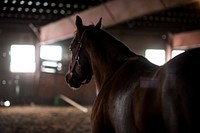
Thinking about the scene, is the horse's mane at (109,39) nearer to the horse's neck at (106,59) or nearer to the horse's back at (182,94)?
the horse's neck at (106,59)

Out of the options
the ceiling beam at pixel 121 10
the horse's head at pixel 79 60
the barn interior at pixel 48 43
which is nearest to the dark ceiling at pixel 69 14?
the barn interior at pixel 48 43

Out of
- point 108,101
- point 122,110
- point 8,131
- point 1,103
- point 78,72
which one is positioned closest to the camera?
point 122,110

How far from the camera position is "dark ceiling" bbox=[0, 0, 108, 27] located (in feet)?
38.8

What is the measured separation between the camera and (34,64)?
14.3 meters

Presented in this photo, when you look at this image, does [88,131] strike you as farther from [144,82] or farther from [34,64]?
[34,64]

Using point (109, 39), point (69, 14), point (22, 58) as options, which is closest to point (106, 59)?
point (109, 39)

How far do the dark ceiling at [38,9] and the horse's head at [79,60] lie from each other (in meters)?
7.69

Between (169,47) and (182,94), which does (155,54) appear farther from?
(182,94)

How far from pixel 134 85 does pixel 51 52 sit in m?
12.2

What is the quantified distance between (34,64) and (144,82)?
1215cm

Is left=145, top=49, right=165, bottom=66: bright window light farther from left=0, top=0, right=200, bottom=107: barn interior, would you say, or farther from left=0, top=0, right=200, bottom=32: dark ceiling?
left=0, top=0, right=200, bottom=32: dark ceiling

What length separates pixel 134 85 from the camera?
8.78 ft

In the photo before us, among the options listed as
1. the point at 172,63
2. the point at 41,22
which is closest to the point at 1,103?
the point at 41,22

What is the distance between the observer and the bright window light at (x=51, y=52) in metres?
14.5
